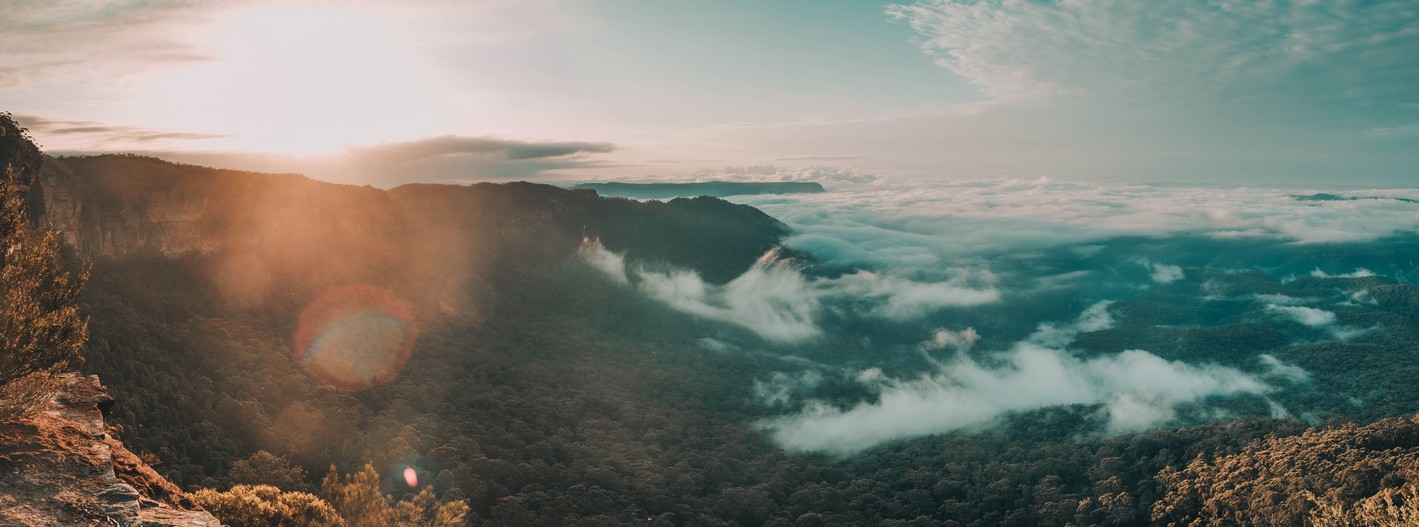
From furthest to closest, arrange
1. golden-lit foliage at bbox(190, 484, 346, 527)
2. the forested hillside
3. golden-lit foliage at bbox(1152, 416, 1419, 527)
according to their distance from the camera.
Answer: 1. the forested hillside
2. golden-lit foliage at bbox(1152, 416, 1419, 527)
3. golden-lit foliage at bbox(190, 484, 346, 527)

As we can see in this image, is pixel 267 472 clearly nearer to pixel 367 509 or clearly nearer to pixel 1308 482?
pixel 367 509

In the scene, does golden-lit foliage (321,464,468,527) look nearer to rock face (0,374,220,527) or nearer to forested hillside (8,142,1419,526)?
forested hillside (8,142,1419,526)

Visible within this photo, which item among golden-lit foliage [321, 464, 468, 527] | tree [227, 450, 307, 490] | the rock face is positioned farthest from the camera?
tree [227, 450, 307, 490]

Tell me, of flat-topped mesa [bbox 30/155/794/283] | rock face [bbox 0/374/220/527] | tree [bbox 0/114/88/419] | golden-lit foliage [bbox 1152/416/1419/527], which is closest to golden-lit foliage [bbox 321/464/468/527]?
rock face [bbox 0/374/220/527]

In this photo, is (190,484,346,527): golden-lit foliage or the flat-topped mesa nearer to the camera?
(190,484,346,527): golden-lit foliage

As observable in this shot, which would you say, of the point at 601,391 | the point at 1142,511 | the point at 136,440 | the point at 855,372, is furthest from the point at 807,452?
the point at 136,440

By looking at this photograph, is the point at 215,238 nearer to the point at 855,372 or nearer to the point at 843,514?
the point at 843,514

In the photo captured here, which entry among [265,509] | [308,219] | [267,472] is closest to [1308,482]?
[265,509]
